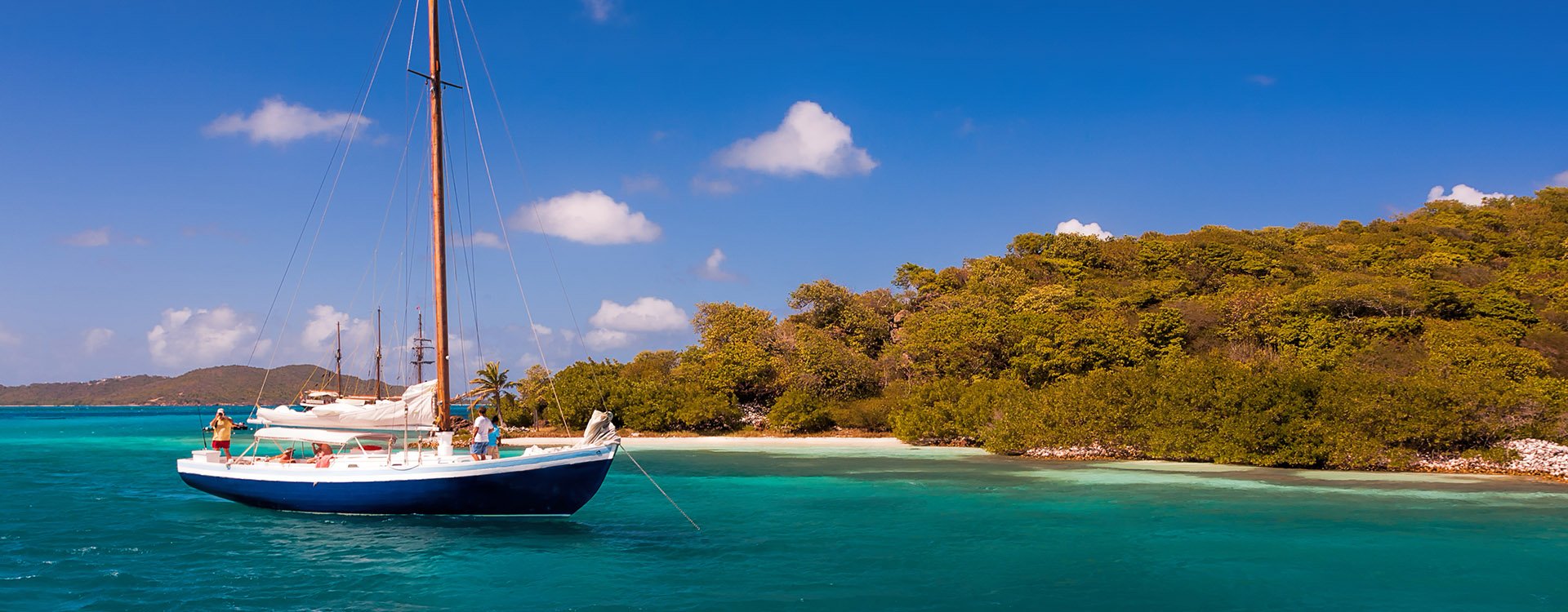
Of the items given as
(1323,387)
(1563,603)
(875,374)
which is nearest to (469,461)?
(1563,603)

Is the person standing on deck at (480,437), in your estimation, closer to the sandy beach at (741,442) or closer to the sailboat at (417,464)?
the sailboat at (417,464)

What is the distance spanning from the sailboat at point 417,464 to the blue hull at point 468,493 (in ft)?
0.08

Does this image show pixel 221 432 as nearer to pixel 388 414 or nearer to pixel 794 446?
pixel 388 414

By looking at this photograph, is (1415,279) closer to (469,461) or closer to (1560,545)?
(1560,545)

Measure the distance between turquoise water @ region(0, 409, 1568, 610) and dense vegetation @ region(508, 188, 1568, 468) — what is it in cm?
420

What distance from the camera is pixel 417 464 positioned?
687 inches

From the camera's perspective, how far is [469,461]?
17.5 m

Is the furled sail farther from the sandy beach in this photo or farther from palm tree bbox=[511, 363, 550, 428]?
palm tree bbox=[511, 363, 550, 428]

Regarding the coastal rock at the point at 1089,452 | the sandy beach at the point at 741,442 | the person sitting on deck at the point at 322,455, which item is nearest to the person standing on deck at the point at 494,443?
the person sitting on deck at the point at 322,455

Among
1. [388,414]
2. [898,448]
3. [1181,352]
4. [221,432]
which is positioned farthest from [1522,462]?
[221,432]

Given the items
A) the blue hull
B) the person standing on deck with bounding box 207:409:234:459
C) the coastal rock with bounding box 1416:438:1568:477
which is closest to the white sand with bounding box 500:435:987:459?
the coastal rock with bounding box 1416:438:1568:477

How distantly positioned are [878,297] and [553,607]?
5376cm

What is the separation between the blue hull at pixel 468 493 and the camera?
17.3 m

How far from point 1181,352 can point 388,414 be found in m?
37.5
